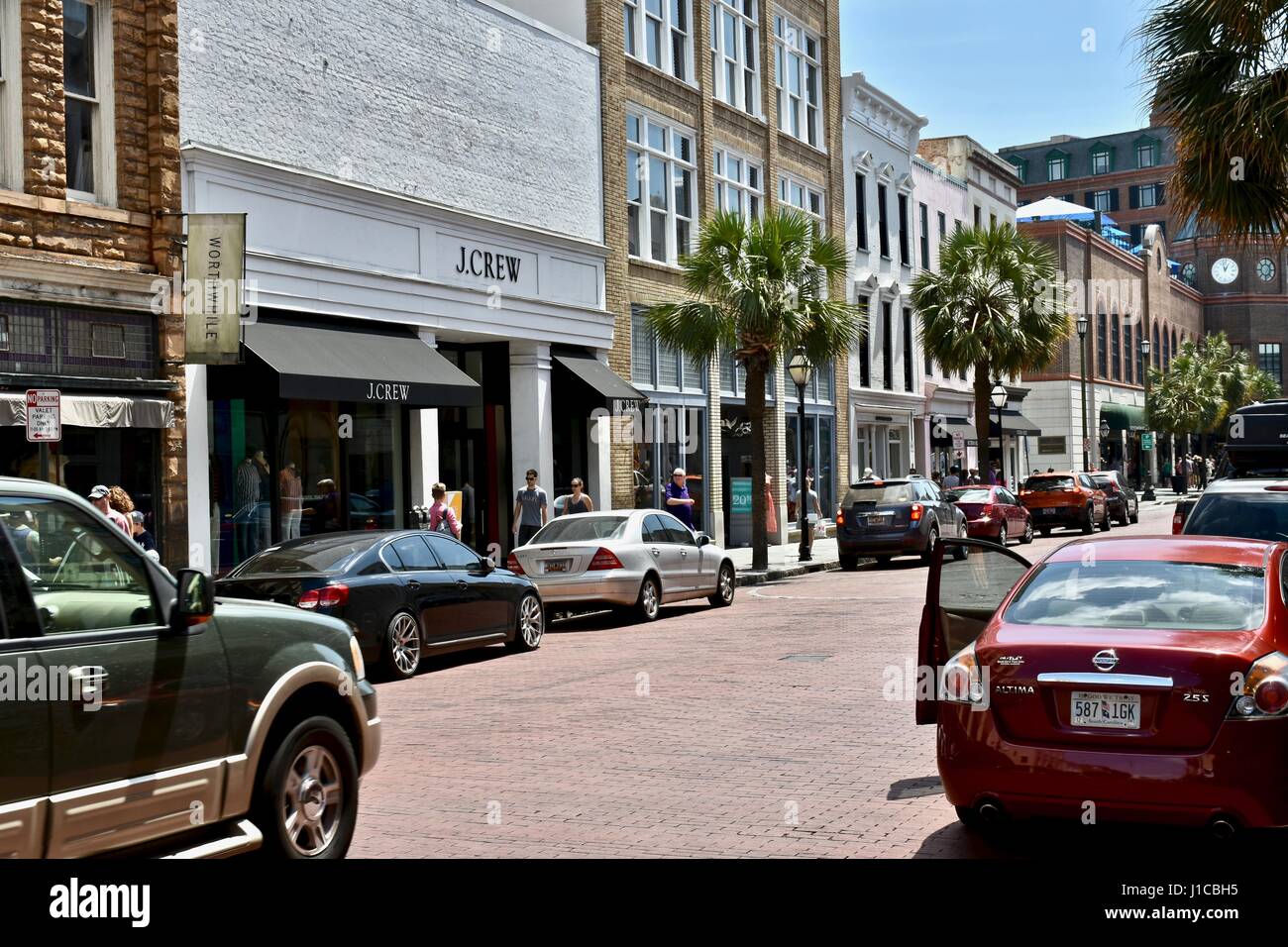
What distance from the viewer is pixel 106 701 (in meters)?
5.41

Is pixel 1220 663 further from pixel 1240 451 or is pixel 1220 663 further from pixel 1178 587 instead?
pixel 1240 451

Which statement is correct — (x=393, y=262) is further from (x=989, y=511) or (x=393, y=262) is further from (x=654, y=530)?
(x=989, y=511)

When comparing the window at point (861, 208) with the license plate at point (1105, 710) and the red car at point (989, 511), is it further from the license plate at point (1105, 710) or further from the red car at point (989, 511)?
the license plate at point (1105, 710)

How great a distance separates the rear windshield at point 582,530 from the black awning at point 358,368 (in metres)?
3.61

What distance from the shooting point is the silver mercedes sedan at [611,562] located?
1856 cm

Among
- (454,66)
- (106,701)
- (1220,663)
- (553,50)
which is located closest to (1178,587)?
(1220,663)

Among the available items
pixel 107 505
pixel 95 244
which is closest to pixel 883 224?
pixel 95 244

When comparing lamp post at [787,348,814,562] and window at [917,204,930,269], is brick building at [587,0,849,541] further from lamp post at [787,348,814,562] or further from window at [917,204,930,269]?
window at [917,204,930,269]

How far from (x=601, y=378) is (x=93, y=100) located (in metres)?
12.1

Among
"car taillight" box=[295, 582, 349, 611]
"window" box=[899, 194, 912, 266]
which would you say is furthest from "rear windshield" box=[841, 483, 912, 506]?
"window" box=[899, 194, 912, 266]

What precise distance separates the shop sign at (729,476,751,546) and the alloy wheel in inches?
1045

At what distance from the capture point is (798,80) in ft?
130
